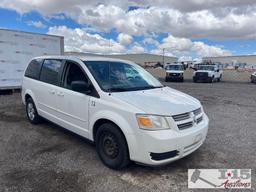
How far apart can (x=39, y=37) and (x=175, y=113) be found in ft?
33.3

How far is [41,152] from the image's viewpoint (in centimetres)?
427

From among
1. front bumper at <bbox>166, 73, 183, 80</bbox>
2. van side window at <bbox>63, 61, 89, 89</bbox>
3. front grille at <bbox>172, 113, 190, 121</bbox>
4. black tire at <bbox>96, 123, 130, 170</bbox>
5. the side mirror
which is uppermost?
van side window at <bbox>63, 61, 89, 89</bbox>

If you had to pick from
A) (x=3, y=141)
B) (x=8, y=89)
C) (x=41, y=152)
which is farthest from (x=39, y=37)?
(x=41, y=152)

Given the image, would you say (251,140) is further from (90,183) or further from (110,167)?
(90,183)

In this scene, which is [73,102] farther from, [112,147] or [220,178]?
[220,178]

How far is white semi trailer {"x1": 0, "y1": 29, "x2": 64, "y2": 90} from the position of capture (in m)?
10.6

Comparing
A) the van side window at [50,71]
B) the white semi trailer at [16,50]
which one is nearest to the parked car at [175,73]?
the white semi trailer at [16,50]

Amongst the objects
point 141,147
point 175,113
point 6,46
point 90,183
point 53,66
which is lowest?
point 90,183

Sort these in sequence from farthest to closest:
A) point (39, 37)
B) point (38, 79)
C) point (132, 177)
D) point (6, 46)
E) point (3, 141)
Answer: point (39, 37), point (6, 46), point (38, 79), point (3, 141), point (132, 177)

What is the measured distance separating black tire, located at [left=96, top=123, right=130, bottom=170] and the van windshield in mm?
669

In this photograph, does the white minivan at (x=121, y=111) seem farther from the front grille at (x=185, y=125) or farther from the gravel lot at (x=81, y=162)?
the gravel lot at (x=81, y=162)

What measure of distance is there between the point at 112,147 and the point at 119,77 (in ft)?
4.35

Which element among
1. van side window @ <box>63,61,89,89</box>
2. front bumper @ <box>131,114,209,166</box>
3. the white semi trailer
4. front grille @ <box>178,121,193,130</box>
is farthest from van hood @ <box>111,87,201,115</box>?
the white semi trailer

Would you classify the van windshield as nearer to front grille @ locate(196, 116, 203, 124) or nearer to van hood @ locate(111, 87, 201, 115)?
van hood @ locate(111, 87, 201, 115)
